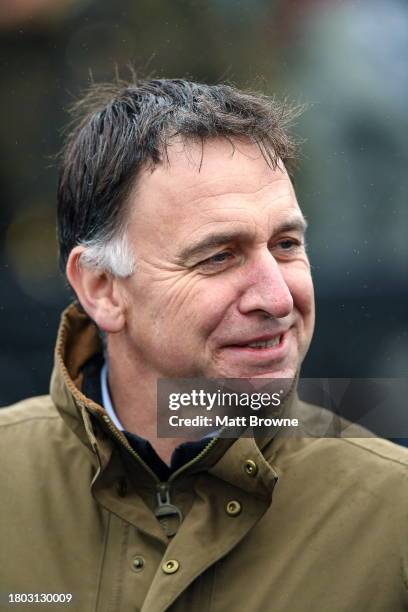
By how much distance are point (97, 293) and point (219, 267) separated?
1.40 feet

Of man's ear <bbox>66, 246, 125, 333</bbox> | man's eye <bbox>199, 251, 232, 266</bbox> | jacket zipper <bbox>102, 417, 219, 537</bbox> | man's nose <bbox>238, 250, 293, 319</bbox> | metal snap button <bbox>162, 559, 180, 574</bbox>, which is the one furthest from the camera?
man's ear <bbox>66, 246, 125, 333</bbox>

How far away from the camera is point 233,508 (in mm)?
2279

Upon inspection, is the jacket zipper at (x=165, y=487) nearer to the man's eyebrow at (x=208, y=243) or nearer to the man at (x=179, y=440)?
the man at (x=179, y=440)

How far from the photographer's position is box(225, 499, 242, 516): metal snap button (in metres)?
2.28

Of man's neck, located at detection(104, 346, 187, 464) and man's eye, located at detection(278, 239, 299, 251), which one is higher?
man's eye, located at detection(278, 239, 299, 251)

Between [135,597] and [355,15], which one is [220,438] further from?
[355,15]

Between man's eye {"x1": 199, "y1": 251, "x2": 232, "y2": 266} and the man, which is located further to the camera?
man's eye {"x1": 199, "y1": 251, "x2": 232, "y2": 266}

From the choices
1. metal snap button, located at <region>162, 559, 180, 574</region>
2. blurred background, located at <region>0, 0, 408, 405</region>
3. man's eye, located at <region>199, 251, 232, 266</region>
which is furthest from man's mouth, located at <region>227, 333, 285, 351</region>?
blurred background, located at <region>0, 0, 408, 405</region>

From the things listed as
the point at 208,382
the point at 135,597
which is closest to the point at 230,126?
the point at 208,382

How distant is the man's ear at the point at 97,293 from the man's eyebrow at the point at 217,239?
0.28 meters

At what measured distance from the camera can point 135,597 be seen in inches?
89.7

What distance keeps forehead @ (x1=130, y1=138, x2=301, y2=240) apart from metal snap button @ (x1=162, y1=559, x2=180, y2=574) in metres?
0.83

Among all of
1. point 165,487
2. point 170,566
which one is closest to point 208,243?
point 165,487

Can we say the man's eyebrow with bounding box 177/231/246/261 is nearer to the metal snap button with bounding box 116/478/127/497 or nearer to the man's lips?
the man's lips
